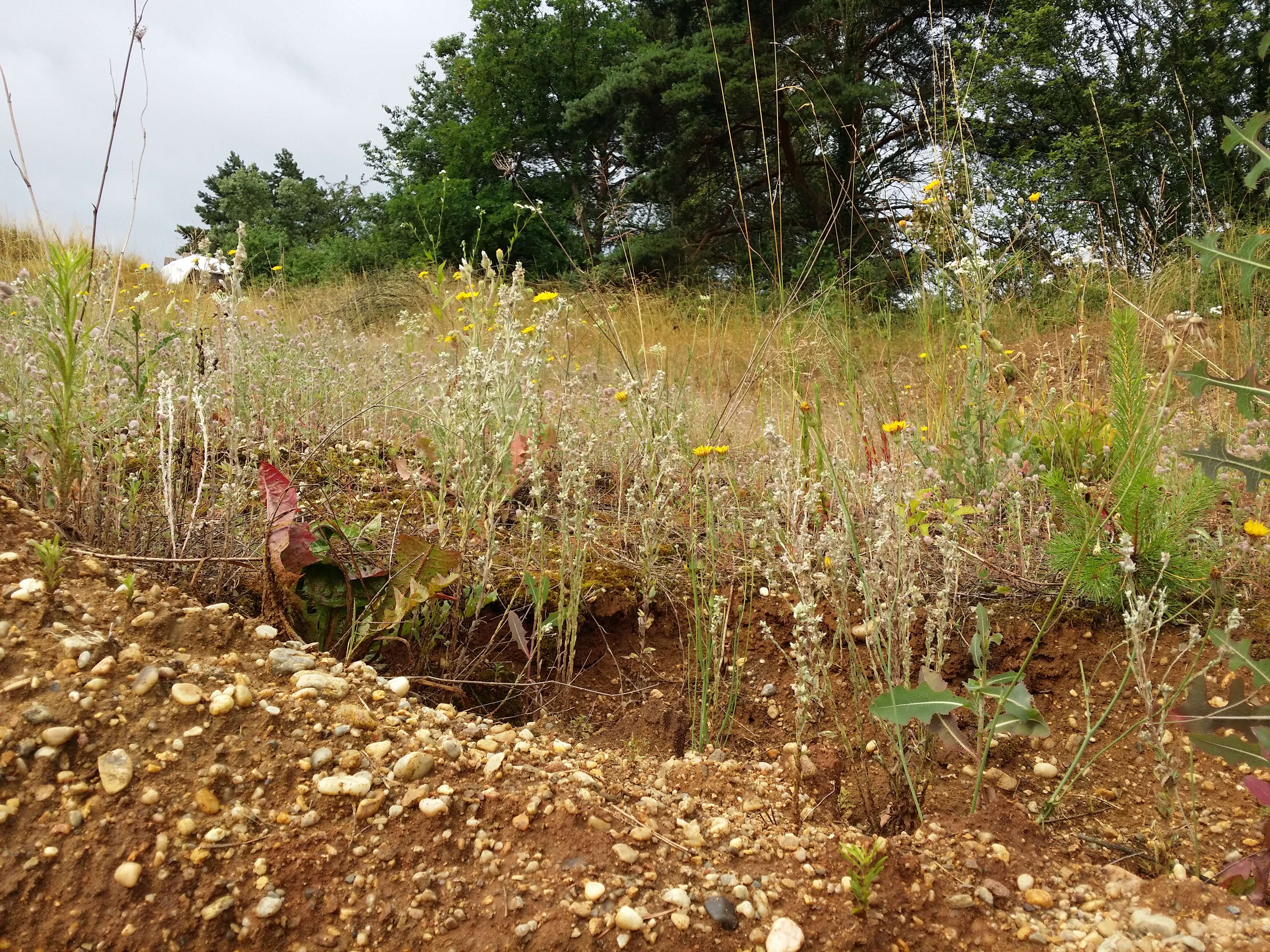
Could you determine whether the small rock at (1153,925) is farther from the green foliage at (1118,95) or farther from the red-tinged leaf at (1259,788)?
the green foliage at (1118,95)

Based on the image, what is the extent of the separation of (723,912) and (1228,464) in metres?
1.38

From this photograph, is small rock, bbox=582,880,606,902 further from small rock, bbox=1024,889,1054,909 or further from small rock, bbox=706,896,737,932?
small rock, bbox=1024,889,1054,909

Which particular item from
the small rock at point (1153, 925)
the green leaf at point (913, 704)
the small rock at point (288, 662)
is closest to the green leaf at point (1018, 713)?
the green leaf at point (913, 704)

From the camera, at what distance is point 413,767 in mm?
1257

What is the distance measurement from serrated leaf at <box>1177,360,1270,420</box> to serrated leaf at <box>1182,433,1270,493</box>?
8cm

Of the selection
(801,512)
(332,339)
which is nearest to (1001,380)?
(801,512)

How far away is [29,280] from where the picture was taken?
2346mm

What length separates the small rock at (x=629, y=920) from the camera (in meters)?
1.04

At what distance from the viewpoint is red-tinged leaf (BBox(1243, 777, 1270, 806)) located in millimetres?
1254

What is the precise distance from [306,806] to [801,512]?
1.64 meters

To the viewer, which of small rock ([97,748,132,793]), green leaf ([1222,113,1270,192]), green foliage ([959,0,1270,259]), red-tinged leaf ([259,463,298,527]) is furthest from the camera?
green foliage ([959,0,1270,259])

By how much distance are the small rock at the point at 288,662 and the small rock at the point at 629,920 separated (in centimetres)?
80

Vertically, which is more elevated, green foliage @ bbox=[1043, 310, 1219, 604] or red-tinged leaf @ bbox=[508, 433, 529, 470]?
red-tinged leaf @ bbox=[508, 433, 529, 470]

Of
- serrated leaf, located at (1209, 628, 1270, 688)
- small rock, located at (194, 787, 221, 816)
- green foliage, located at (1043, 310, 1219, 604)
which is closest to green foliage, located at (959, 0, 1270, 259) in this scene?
green foliage, located at (1043, 310, 1219, 604)
